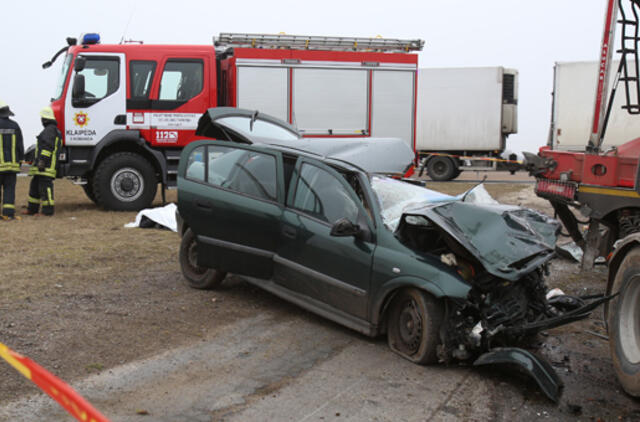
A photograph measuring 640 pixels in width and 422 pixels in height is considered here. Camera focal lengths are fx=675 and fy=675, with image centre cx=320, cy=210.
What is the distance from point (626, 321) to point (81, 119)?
10.3 m

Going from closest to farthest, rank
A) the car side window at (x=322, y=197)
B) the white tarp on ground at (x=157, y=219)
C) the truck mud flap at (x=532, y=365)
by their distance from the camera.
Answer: the truck mud flap at (x=532, y=365) → the car side window at (x=322, y=197) → the white tarp on ground at (x=157, y=219)

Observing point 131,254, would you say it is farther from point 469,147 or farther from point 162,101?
point 469,147

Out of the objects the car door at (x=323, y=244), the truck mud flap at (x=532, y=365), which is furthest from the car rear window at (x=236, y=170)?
the truck mud flap at (x=532, y=365)

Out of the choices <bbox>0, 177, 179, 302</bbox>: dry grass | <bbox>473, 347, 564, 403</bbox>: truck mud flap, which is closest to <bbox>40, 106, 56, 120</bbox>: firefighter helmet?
<bbox>0, 177, 179, 302</bbox>: dry grass

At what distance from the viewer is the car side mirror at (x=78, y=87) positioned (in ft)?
39.6

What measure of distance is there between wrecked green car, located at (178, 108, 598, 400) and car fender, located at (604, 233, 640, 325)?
0.22 metres

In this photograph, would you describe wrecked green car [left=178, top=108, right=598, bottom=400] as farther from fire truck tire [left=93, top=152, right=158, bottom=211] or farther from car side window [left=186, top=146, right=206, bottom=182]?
fire truck tire [left=93, top=152, right=158, bottom=211]

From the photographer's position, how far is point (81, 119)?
12219 mm

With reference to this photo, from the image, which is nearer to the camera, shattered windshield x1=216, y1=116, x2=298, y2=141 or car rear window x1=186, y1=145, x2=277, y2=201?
car rear window x1=186, y1=145, x2=277, y2=201

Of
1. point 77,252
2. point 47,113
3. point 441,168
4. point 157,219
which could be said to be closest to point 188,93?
point 47,113

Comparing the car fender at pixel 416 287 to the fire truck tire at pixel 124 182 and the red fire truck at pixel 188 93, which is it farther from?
the fire truck tire at pixel 124 182

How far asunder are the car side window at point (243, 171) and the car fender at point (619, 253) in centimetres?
282

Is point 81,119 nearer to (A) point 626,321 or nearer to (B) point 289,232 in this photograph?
(B) point 289,232

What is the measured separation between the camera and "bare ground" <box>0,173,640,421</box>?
14.8 ft
